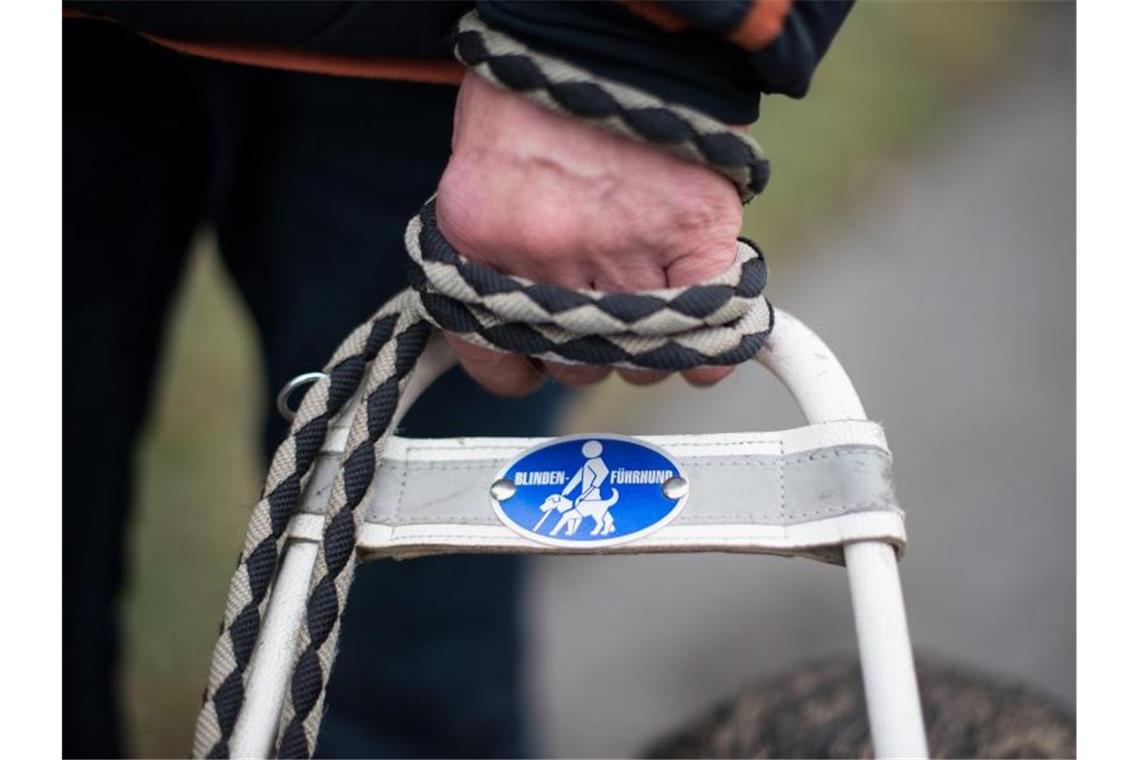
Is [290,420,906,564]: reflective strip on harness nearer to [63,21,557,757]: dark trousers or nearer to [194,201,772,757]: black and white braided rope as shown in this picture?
[194,201,772,757]: black and white braided rope

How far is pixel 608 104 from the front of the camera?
90 centimetres

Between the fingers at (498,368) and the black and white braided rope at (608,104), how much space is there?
0.18m

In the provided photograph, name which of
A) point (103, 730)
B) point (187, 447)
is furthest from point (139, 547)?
point (103, 730)

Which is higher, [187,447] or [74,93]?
[74,93]

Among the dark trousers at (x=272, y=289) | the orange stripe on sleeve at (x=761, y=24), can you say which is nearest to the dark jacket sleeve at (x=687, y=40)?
the orange stripe on sleeve at (x=761, y=24)

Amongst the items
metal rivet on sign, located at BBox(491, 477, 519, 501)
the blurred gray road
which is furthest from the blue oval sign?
the blurred gray road

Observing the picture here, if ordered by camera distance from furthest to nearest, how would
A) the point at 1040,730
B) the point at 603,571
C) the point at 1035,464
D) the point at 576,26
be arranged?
1. the point at 1035,464
2. the point at 603,571
3. the point at 1040,730
4. the point at 576,26

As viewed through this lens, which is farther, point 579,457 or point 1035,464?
point 1035,464

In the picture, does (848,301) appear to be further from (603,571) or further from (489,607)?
(489,607)

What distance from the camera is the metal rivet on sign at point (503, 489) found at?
92 cm

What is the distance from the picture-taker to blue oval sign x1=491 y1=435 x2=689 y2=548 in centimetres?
90

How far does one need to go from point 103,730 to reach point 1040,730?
43.7 inches

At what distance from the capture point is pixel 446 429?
145 centimetres

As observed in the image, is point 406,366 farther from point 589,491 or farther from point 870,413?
point 870,413
